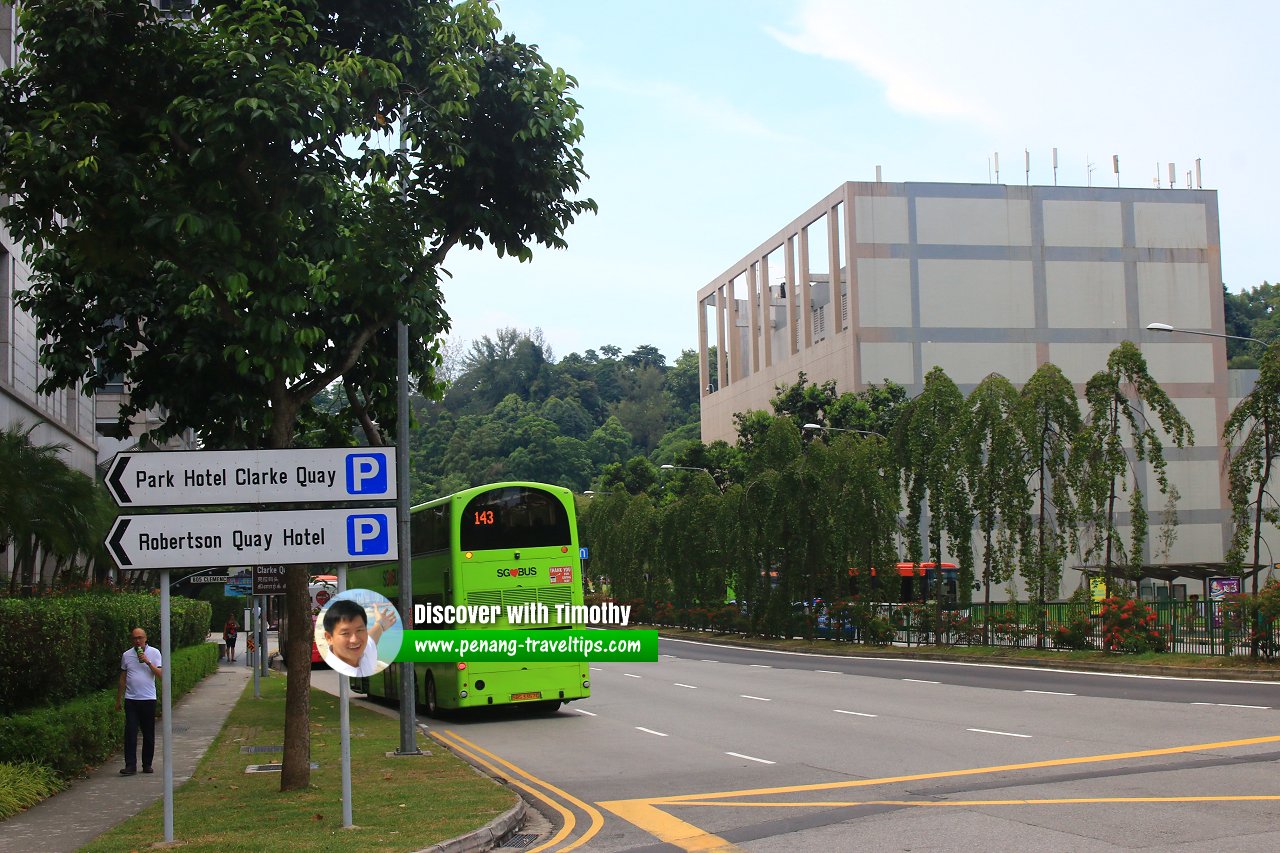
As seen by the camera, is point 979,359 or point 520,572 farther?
point 979,359

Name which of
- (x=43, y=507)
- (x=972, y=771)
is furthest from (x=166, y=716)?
(x=43, y=507)

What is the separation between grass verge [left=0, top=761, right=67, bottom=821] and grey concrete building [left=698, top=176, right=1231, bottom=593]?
54.5m

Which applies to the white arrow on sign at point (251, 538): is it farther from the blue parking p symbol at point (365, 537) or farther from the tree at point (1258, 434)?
the tree at point (1258, 434)

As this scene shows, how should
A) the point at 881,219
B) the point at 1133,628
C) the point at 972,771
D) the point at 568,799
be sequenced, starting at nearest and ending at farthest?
the point at 568,799 < the point at 972,771 < the point at 1133,628 < the point at 881,219

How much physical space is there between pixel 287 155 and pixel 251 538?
4.33m

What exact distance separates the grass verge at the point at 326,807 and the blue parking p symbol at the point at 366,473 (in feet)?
10.0

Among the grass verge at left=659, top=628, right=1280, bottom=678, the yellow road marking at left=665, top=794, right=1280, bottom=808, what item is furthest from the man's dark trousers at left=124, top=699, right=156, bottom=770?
the grass verge at left=659, top=628, right=1280, bottom=678

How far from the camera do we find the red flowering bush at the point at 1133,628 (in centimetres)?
2992

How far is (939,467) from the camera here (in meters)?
38.0

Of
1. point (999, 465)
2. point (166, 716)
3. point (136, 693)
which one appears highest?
point (999, 465)

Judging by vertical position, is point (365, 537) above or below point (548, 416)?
below

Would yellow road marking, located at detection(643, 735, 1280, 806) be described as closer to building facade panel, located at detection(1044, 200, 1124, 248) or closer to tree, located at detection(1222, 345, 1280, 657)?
tree, located at detection(1222, 345, 1280, 657)

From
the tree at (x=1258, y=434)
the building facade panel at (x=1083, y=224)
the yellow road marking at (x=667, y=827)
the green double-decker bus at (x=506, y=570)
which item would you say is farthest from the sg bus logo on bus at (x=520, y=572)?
the building facade panel at (x=1083, y=224)

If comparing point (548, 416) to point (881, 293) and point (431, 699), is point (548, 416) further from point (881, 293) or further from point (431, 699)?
point (431, 699)
